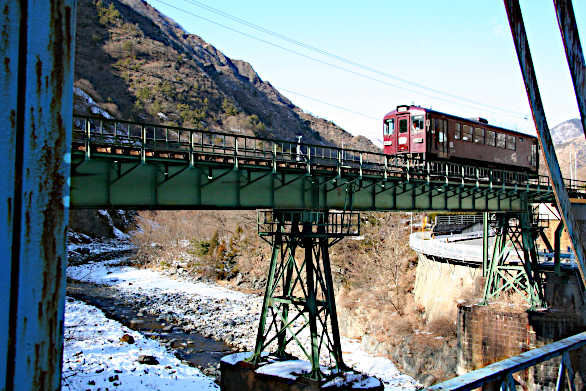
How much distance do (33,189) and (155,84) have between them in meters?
126

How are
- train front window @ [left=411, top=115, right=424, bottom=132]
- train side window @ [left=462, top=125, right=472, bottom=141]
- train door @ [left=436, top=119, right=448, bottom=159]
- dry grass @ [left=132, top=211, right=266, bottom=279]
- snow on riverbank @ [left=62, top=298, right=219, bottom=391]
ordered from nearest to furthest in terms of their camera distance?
snow on riverbank @ [left=62, top=298, right=219, bottom=391], train front window @ [left=411, top=115, right=424, bottom=132], train door @ [left=436, top=119, right=448, bottom=159], train side window @ [left=462, top=125, right=472, bottom=141], dry grass @ [left=132, top=211, right=266, bottom=279]

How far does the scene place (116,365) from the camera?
69.4 feet

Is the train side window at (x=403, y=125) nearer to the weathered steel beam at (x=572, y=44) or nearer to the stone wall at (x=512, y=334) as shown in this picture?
the stone wall at (x=512, y=334)

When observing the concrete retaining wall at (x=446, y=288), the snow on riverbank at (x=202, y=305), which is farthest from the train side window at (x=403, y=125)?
the snow on riverbank at (x=202, y=305)

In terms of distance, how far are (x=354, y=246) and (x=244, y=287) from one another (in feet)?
37.6

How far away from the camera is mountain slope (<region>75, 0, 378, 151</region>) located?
4225 inches

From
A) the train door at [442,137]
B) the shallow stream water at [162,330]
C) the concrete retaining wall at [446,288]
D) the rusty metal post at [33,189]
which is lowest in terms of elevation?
the shallow stream water at [162,330]

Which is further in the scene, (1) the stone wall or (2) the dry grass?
(2) the dry grass

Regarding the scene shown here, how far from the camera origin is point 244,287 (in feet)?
143

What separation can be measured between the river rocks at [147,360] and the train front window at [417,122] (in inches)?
731

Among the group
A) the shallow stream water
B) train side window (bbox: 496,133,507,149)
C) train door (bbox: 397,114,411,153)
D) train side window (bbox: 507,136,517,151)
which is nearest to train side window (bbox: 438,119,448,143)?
train door (bbox: 397,114,411,153)

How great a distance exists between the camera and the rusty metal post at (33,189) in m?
1.24

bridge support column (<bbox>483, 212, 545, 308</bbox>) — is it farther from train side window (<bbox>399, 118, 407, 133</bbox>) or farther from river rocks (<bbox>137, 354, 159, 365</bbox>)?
river rocks (<bbox>137, 354, 159, 365</bbox>)

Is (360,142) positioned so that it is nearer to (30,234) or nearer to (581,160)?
(581,160)
